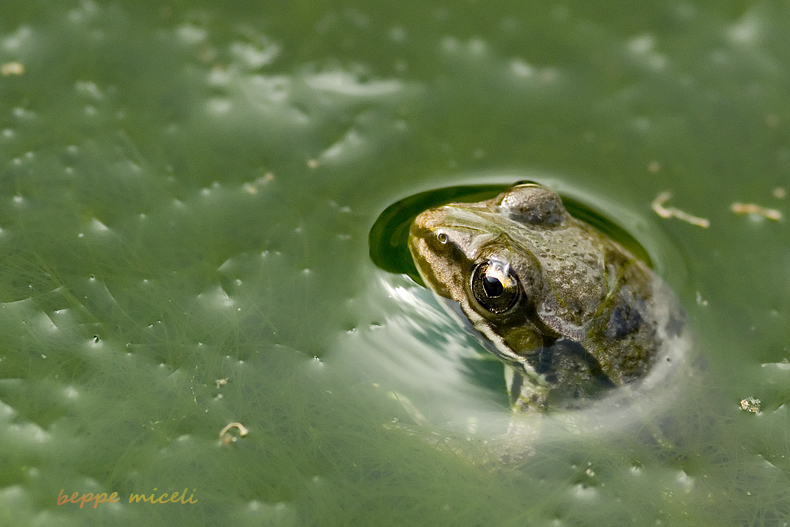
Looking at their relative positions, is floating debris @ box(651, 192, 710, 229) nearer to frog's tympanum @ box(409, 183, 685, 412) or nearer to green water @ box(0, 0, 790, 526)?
Answer: green water @ box(0, 0, 790, 526)

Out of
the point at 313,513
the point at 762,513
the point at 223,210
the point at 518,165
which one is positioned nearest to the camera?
the point at 313,513

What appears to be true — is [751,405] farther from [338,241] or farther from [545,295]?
[338,241]

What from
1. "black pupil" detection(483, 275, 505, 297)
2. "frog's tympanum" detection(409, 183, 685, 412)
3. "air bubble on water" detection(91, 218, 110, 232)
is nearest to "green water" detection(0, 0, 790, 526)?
"air bubble on water" detection(91, 218, 110, 232)

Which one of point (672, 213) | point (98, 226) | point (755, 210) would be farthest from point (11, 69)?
point (755, 210)

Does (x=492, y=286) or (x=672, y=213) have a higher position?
(x=672, y=213)

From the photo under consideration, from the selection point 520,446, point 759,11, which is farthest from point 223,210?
point 759,11

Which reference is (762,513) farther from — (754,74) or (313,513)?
(754,74)

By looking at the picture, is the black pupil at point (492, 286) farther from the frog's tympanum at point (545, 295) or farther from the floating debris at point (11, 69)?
the floating debris at point (11, 69)
